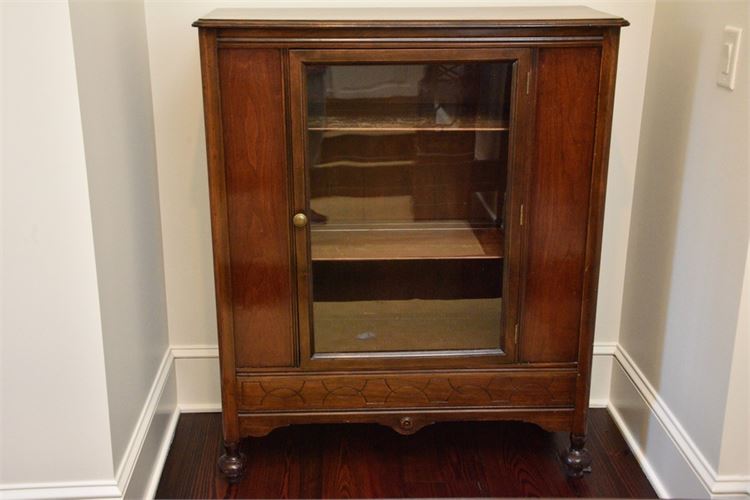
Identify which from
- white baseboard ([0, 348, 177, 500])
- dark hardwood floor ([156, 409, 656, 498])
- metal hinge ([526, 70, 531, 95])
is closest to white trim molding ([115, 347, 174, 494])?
white baseboard ([0, 348, 177, 500])

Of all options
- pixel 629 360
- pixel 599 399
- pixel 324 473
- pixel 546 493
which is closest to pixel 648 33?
pixel 629 360

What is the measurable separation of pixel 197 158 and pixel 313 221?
44cm

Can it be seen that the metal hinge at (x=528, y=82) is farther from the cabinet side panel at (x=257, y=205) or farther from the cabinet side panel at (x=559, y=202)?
the cabinet side panel at (x=257, y=205)

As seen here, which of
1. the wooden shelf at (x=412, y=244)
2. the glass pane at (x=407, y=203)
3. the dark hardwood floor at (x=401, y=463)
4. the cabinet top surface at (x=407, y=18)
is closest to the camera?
the cabinet top surface at (x=407, y=18)

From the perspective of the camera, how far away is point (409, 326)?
1.86 meters

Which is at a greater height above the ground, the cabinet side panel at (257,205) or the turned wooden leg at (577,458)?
the cabinet side panel at (257,205)

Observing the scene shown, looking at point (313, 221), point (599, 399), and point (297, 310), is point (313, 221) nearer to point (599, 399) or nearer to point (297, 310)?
point (297, 310)

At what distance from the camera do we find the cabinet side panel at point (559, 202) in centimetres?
166

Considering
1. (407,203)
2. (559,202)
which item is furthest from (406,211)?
(559,202)

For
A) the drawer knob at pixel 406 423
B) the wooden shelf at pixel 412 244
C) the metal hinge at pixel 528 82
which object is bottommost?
the drawer knob at pixel 406 423

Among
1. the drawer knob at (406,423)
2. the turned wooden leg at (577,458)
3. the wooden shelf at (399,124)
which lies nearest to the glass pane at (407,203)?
the wooden shelf at (399,124)

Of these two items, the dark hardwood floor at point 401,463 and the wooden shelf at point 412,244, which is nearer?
the wooden shelf at point 412,244

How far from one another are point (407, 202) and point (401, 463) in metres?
0.63

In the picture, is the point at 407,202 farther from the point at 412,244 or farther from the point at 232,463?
the point at 232,463
